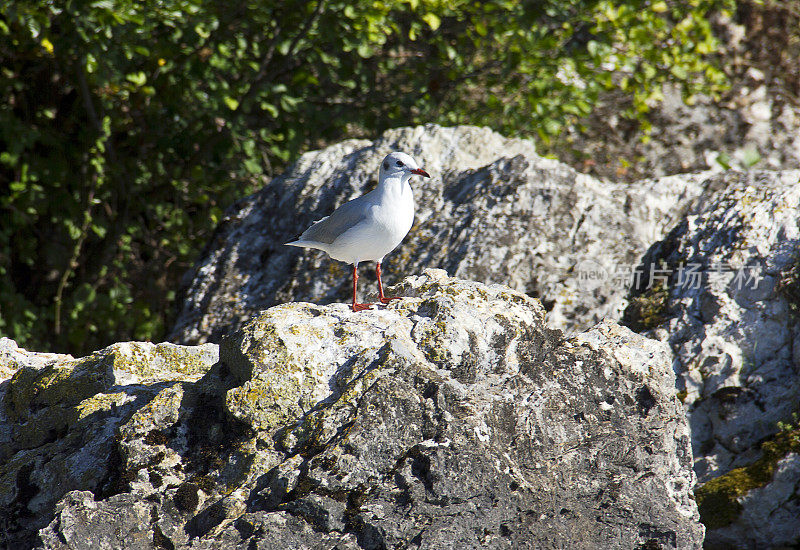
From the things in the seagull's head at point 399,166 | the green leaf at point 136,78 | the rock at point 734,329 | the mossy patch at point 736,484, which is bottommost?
the mossy patch at point 736,484

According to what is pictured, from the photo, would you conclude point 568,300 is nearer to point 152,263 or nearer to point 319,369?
point 319,369

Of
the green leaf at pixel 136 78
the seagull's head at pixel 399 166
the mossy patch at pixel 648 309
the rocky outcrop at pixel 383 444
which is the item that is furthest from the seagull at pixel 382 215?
the green leaf at pixel 136 78

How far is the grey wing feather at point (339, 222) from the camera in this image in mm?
4309

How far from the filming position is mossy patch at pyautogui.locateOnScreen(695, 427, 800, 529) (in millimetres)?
4160

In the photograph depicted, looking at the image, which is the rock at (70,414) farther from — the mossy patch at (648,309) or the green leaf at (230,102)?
the green leaf at (230,102)

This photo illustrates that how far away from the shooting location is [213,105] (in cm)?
821

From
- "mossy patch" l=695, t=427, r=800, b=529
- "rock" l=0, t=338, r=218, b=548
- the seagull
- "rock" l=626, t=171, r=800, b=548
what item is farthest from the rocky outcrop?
"rock" l=626, t=171, r=800, b=548

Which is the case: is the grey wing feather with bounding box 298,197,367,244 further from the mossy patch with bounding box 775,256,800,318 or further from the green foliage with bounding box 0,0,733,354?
the green foliage with bounding box 0,0,733,354

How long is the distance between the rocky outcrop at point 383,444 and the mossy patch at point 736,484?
3.25 ft

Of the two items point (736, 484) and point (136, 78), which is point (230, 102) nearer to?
point (136, 78)

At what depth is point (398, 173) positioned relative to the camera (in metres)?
4.25

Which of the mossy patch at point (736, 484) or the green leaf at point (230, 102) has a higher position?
the green leaf at point (230, 102)

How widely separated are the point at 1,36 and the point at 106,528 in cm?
720

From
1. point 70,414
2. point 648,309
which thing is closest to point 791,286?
point 648,309
